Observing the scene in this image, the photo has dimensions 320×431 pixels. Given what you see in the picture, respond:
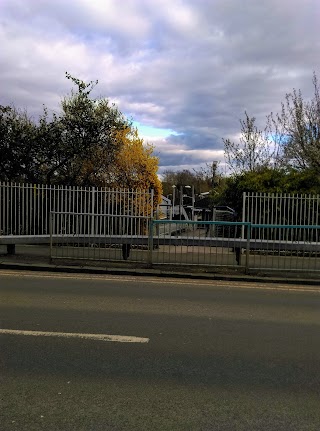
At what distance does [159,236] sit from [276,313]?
14.9ft

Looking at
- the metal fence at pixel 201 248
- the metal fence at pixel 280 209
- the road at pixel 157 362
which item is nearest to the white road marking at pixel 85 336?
the road at pixel 157 362

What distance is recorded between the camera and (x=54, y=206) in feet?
43.0

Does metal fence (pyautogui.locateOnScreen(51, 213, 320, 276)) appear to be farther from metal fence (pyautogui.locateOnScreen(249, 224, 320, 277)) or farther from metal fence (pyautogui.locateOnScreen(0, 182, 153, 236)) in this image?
metal fence (pyautogui.locateOnScreen(0, 182, 153, 236))

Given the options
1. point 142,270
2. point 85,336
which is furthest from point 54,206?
point 85,336

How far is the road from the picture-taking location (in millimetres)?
3320

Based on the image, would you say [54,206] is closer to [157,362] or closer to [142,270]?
[142,270]

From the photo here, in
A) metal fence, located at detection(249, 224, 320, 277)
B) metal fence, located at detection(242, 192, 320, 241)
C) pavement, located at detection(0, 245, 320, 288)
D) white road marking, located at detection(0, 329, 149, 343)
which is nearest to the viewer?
white road marking, located at detection(0, 329, 149, 343)

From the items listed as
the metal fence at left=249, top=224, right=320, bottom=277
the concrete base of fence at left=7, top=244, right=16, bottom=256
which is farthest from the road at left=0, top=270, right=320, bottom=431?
the concrete base of fence at left=7, top=244, right=16, bottom=256

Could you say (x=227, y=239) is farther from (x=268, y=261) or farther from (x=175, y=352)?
(x=175, y=352)

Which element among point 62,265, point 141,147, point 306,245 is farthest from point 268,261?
point 141,147

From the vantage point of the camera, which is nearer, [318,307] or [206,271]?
[318,307]

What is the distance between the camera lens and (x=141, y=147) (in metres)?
21.4

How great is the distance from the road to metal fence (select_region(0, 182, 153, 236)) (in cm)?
430

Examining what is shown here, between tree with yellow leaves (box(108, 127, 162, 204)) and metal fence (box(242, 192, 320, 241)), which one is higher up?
tree with yellow leaves (box(108, 127, 162, 204))
